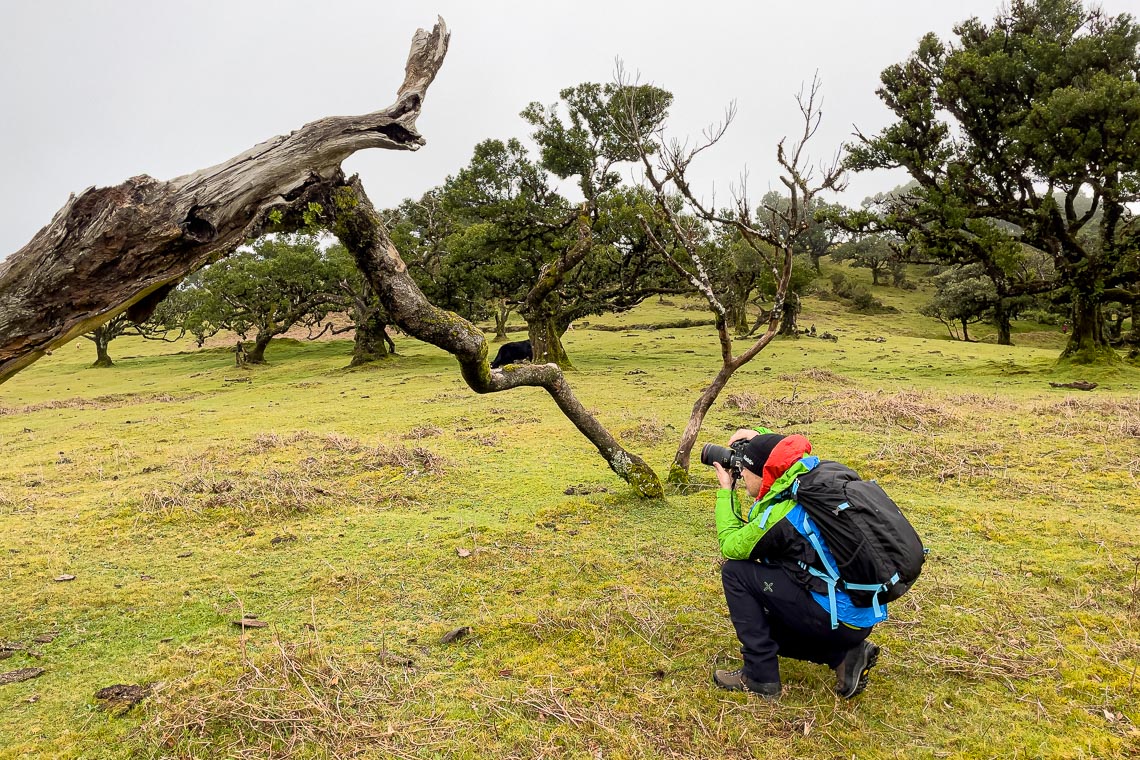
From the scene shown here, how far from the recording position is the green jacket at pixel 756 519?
3680mm

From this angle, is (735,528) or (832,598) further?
(735,528)

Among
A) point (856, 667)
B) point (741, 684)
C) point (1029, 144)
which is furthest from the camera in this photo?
point (1029, 144)

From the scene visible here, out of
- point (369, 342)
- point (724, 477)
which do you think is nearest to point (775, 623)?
point (724, 477)

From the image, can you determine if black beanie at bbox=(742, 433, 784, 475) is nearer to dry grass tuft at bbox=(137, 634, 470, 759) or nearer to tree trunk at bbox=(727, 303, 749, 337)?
dry grass tuft at bbox=(137, 634, 470, 759)

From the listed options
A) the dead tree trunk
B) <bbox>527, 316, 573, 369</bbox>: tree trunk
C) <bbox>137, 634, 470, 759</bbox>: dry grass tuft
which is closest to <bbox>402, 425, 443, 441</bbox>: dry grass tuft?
the dead tree trunk

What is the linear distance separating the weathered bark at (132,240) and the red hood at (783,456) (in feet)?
12.3

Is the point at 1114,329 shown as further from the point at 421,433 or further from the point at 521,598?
the point at 521,598

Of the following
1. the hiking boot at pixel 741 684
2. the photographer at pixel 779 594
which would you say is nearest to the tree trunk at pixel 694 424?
the photographer at pixel 779 594

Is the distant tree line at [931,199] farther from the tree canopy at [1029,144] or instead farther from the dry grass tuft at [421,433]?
the dry grass tuft at [421,433]

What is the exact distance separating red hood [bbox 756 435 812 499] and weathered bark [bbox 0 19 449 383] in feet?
12.3

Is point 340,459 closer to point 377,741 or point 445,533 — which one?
point 445,533

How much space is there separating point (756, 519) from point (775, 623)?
0.67 meters

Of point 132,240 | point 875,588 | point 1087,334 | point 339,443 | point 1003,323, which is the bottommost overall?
point 339,443

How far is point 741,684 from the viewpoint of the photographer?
3.91 m
